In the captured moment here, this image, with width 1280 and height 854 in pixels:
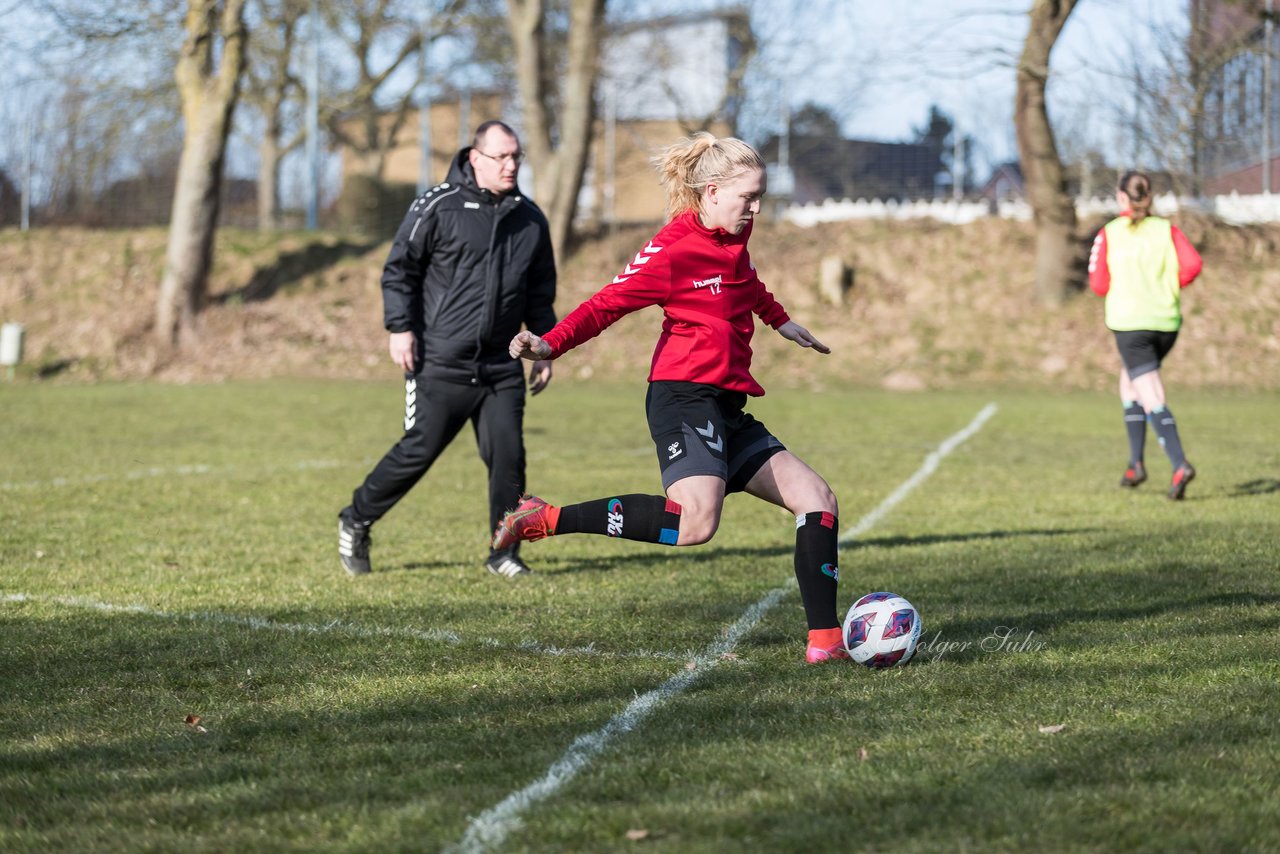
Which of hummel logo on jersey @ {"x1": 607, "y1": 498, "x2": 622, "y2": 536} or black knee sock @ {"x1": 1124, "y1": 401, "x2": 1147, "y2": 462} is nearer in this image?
hummel logo on jersey @ {"x1": 607, "y1": 498, "x2": 622, "y2": 536}

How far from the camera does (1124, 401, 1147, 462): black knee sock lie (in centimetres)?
1073

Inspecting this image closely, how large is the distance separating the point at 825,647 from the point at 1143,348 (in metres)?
6.18

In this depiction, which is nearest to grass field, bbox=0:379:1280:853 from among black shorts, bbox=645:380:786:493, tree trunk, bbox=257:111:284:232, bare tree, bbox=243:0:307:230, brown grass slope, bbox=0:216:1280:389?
black shorts, bbox=645:380:786:493

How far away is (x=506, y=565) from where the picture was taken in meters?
7.25

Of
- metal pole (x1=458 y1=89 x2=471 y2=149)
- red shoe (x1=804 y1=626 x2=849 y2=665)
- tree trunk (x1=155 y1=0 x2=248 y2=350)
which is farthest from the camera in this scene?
metal pole (x1=458 y1=89 x2=471 y2=149)

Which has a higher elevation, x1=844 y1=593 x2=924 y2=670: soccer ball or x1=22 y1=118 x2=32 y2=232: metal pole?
x1=22 y1=118 x2=32 y2=232: metal pole

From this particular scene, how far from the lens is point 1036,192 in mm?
23703

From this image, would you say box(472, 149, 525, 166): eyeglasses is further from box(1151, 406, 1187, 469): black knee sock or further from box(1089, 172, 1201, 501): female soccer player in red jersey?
box(1151, 406, 1187, 469): black knee sock

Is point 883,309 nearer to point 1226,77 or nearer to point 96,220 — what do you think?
point 1226,77

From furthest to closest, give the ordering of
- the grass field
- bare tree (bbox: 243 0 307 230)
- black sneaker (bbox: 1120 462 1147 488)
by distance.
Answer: bare tree (bbox: 243 0 307 230) < black sneaker (bbox: 1120 462 1147 488) < the grass field

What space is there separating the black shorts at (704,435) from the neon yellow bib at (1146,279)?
5711mm

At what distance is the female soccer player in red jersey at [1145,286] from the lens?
400 inches

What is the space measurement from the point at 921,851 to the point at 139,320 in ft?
77.3

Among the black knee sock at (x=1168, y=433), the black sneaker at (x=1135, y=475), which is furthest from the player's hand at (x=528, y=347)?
the black sneaker at (x=1135, y=475)
